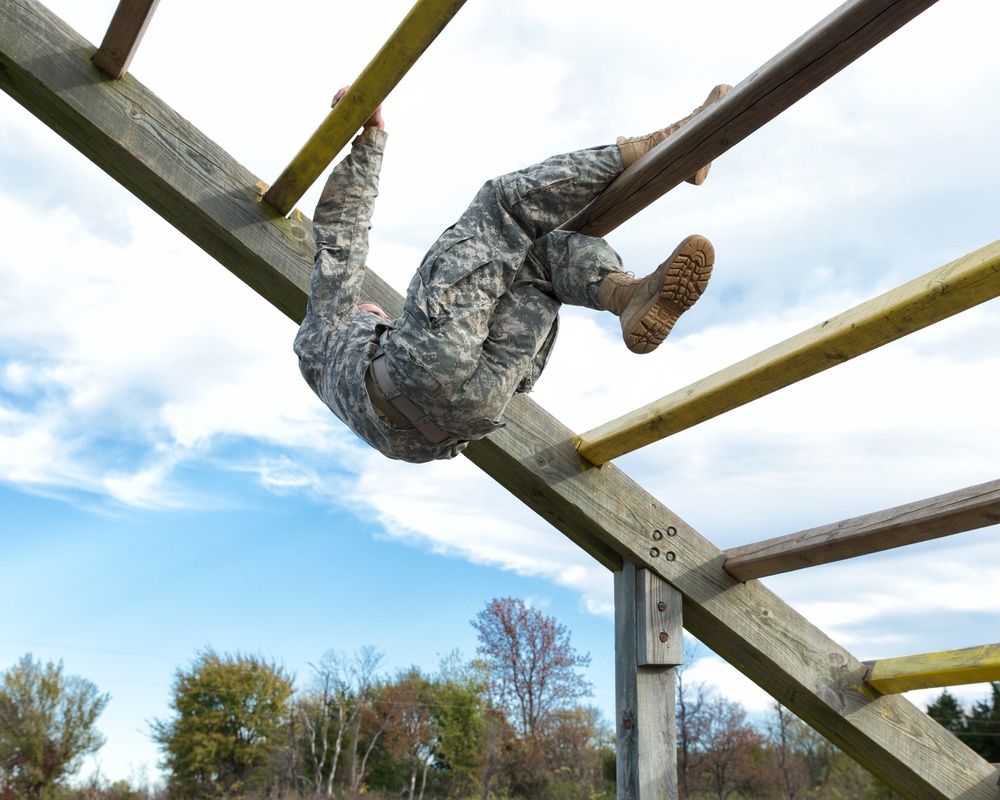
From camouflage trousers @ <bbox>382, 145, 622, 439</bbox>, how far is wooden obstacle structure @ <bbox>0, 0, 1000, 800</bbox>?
0.12 meters

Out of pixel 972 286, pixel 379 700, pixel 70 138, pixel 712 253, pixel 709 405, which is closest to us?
pixel 712 253

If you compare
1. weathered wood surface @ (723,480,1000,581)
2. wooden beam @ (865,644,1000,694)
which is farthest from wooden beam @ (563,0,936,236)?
wooden beam @ (865,644,1000,694)

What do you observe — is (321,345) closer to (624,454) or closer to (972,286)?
(624,454)

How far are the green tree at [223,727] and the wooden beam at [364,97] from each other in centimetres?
1133

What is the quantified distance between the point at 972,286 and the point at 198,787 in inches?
512

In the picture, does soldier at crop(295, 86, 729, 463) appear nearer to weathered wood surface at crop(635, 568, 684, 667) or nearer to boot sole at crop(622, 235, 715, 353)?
boot sole at crop(622, 235, 715, 353)

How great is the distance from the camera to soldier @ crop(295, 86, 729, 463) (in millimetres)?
2088

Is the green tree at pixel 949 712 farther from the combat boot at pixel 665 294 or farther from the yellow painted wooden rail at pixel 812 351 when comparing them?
the combat boot at pixel 665 294

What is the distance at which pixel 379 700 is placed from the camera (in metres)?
12.9

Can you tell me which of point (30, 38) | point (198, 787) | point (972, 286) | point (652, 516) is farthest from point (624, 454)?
point (198, 787)

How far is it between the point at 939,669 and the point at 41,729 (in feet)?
41.1

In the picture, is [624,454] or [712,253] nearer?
[712,253]

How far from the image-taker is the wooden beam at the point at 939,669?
298 cm

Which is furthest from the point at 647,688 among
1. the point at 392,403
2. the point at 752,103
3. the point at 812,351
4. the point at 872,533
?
the point at 752,103
